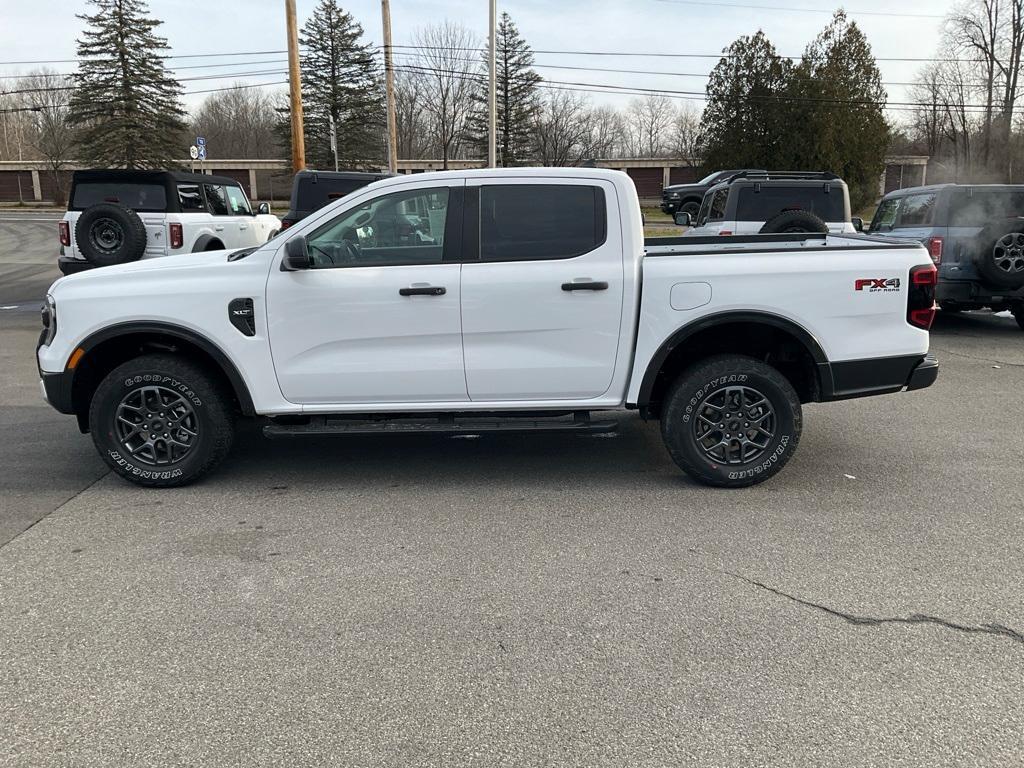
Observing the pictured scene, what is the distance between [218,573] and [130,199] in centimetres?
944

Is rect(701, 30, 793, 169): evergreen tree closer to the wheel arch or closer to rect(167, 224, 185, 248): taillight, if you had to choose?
rect(167, 224, 185, 248): taillight

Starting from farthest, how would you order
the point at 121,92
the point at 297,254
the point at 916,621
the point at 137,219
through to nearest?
the point at 121,92 < the point at 137,219 < the point at 297,254 < the point at 916,621

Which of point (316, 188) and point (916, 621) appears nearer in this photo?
point (916, 621)

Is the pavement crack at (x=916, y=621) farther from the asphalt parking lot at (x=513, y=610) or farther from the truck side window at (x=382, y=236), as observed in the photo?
the truck side window at (x=382, y=236)

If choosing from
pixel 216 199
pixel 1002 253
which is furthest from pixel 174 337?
pixel 1002 253

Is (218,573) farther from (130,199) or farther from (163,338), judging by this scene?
(130,199)

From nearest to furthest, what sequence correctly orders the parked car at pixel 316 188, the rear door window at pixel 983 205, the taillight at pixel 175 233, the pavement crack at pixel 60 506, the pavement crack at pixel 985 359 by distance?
the pavement crack at pixel 60 506, the pavement crack at pixel 985 359, the rear door window at pixel 983 205, the taillight at pixel 175 233, the parked car at pixel 316 188

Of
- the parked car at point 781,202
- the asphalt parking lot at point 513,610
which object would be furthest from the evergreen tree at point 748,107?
the asphalt parking lot at point 513,610

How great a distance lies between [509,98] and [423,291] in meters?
52.3

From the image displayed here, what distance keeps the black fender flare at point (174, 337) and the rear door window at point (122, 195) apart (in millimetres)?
7430

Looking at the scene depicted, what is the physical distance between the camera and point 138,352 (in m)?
5.29

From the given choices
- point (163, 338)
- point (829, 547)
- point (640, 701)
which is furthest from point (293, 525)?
point (829, 547)

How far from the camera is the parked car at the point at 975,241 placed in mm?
9539

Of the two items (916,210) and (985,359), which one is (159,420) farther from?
(916,210)
